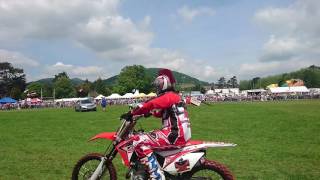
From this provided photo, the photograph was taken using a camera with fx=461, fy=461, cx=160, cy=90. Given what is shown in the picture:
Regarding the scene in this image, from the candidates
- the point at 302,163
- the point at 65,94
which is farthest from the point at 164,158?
the point at 65,94

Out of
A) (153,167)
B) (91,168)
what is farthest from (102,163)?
(153,167)

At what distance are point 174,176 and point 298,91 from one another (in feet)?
357

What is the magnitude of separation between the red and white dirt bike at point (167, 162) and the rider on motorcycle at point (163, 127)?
0.13 meters

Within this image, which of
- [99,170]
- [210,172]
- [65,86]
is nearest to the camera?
[210,172]

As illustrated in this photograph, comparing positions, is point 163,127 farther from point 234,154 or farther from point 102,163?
point 234,154

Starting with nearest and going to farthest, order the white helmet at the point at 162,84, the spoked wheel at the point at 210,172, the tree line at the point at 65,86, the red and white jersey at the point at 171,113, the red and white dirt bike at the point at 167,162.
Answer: the spoked wheel at the point at 210,172 < the red and white dirt bike at the point at 167,162 < the red and white jersey at the point at 171,113 < the white helmet at the point at 162,84 < the tree line at the point at 65,86

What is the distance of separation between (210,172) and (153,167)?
2.86 feet

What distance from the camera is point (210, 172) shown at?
23.0ft

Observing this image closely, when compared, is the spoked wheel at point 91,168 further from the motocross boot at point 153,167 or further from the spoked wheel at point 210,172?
the spoked wheel at point 210,172

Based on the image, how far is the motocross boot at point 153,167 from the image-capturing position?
704 cm

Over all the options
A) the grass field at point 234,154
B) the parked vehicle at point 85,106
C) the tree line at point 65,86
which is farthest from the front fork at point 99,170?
the tree line at point 65,86

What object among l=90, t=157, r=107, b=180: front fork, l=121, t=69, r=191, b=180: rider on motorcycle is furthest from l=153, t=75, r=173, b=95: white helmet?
l=90, t=157, r=107, b=180: front fork

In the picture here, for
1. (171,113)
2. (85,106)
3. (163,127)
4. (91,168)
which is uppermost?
(171,113)

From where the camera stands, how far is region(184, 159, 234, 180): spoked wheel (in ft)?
22.4
